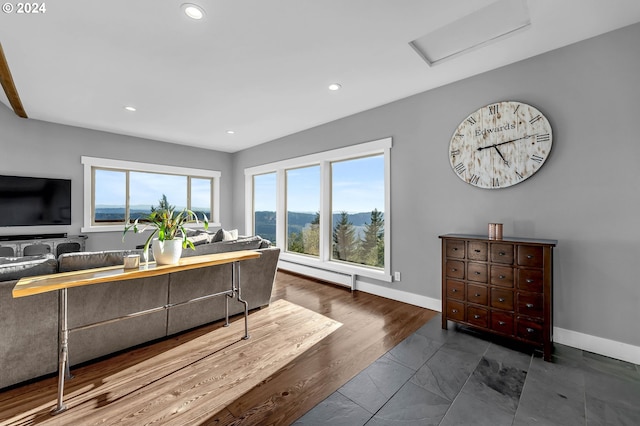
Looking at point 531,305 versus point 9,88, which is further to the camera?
point 9,88

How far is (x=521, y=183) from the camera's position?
271 cm

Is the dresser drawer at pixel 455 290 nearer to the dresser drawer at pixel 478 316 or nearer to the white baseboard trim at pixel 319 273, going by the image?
the dresser drawer at pixel 478 316

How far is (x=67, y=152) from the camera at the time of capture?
185 inches

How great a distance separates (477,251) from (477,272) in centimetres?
20

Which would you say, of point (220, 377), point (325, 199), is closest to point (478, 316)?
point (220, 377)

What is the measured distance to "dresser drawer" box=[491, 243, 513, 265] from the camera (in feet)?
7.97

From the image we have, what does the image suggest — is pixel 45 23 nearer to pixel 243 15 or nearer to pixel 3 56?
pixel 3 56

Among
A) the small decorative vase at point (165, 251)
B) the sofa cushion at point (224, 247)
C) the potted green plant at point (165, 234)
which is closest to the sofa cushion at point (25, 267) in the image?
the potted green plant at point (165, 234)

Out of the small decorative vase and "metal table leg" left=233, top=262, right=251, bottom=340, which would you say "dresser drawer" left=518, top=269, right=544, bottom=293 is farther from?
the small decorative vase

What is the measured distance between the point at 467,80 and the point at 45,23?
388cm


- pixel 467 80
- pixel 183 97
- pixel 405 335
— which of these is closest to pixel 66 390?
pixel 405 335

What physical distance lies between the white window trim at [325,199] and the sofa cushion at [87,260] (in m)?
2.89
